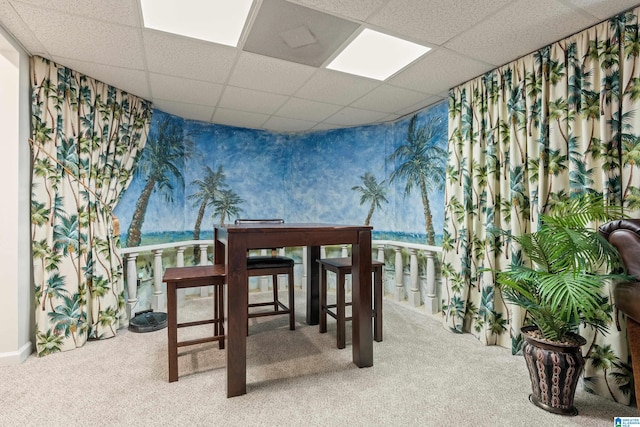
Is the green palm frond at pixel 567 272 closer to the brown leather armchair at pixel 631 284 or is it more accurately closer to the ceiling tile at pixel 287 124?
the brown leather armchair at pixel 631 284

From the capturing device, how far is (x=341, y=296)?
2426 millimetres

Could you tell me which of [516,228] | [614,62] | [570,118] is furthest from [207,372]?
[614,62]

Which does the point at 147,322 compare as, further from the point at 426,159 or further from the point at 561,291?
the point at 426,159

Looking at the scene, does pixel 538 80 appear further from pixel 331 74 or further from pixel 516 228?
pixel 331 74

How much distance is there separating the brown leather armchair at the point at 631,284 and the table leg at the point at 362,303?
1.33m

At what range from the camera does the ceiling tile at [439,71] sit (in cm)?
236

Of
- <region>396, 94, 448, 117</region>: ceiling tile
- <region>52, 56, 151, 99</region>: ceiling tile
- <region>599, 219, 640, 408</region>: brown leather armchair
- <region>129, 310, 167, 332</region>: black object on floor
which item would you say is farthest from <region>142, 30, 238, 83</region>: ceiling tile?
<region>599, 219, 640, 408</region>: brown leather armchair

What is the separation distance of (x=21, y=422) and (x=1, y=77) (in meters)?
2.27

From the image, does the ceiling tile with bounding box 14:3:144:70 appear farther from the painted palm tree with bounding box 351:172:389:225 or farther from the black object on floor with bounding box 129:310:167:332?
the painted palm tree with bounding box 351:172:389:225

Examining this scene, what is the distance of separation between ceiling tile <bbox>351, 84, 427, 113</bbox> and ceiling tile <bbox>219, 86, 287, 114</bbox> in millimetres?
878

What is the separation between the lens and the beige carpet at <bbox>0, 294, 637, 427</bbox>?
1591 mm

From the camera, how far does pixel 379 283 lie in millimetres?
2619

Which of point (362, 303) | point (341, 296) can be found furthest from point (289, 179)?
point (362, 303)

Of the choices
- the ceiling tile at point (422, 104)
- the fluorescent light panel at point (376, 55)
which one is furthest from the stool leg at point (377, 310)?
the ceiling tile at point (422, 104)
